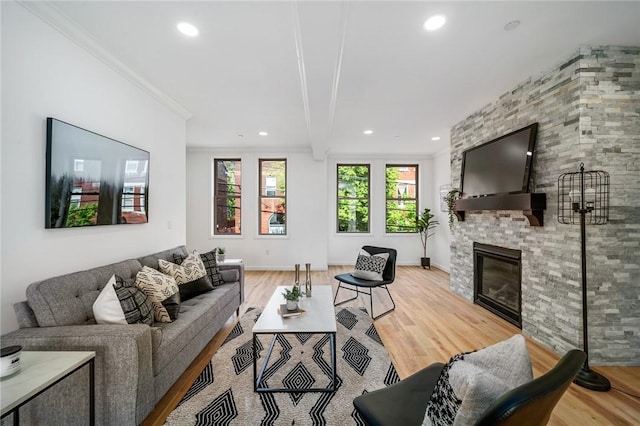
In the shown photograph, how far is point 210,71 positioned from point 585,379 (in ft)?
13.7

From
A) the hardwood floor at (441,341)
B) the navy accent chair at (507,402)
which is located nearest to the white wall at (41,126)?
the hardwood floor at (441,341)

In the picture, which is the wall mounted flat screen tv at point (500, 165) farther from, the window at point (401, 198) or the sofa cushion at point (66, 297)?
the sofa cushion at point (66, 297)

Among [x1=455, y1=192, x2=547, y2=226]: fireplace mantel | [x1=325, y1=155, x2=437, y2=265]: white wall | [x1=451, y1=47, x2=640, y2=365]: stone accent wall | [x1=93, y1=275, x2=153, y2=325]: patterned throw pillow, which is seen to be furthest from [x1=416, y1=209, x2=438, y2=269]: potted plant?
[x1=93, y1=275, x2=153, y2=325]: patterned throw pillow

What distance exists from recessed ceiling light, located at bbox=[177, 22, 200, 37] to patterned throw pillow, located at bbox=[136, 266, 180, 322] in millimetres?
1950

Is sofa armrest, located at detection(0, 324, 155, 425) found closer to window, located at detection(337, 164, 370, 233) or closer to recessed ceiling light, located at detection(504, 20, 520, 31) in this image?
recessed ceiling light, located at detection(504, 20, 520, 31)

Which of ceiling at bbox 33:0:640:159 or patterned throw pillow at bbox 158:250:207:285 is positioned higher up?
ceiling at bbox 33:0:640:159

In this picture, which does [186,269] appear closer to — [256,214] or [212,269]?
[212,269]

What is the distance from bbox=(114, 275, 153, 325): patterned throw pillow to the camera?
1.88 meters

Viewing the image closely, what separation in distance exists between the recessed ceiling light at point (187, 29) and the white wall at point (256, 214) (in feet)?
13.3

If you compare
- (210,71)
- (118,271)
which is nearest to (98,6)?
(210,71)

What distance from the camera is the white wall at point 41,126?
172cm

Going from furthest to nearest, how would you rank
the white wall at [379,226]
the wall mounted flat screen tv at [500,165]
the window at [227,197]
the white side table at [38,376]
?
the white wall at [379,226] → the window at [227,197] → the wall mounted flat screen tv at [500,165] → the white side table at [38,376]

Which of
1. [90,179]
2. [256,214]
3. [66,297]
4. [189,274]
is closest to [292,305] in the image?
[189,274]

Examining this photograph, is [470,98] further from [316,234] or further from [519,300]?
[316,234]
